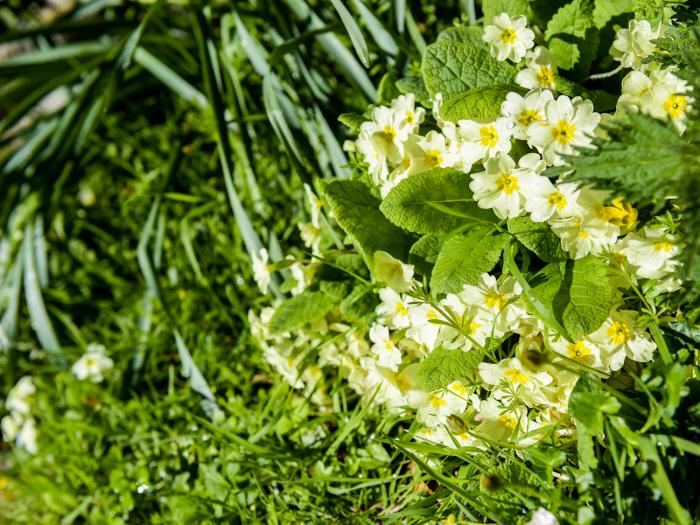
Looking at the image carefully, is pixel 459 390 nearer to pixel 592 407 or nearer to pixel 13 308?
pixel 592 407

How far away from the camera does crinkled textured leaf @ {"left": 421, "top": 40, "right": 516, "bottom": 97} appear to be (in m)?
1.35

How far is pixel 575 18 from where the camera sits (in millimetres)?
1390

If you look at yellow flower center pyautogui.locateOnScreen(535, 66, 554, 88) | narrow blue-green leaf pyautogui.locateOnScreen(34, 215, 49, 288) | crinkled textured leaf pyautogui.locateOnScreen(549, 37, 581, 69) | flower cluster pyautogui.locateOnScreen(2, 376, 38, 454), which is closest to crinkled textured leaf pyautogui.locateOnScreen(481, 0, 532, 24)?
crinkled textured leaf pyautogui.locateOnScreen(549, 37, 581, 69)

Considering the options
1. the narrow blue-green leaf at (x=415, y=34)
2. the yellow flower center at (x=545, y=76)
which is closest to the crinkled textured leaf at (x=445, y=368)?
the yellow flower center at (x=545, y=76)

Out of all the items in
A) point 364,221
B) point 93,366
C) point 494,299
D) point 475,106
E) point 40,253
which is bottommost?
point 93,366

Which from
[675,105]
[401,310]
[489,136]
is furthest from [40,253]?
[675,105]

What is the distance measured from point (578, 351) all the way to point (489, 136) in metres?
0.44

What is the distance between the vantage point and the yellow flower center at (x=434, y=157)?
52.2 inches

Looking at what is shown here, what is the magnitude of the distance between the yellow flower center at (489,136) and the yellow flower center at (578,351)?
407mm

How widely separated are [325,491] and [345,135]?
977mm

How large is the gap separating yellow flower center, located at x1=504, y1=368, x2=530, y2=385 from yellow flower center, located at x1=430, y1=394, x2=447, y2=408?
173 millimetres

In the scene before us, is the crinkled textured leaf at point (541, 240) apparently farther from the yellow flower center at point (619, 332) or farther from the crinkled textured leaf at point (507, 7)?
the crinkled textured leaf at point (507, 7)

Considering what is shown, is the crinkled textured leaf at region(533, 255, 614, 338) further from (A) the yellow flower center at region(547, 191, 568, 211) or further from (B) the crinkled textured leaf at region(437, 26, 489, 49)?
(B) the crinkled textured leaf at region(437, 26, 489, 49)

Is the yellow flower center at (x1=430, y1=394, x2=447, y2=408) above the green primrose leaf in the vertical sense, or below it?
below
